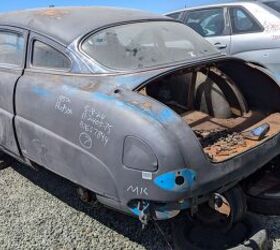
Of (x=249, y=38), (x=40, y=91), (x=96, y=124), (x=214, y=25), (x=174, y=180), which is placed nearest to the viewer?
(x=174, y=180)

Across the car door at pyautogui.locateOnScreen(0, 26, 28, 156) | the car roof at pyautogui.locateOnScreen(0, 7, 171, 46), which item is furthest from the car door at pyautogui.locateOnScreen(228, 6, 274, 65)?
the car door at pyautogui.locateOnScreen(0, 26, 28, 156)

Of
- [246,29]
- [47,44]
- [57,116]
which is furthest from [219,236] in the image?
[246,29]

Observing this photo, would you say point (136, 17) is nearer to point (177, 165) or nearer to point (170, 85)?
point (170, 85)

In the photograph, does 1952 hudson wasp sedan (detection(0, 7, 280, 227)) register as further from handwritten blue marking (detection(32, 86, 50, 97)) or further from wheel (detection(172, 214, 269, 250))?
wheel (detection(172, 214, 269, 250))

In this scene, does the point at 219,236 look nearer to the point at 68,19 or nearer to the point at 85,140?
the point at 85,140

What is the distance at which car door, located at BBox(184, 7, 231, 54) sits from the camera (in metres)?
6.77

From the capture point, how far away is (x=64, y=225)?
3.60 meters

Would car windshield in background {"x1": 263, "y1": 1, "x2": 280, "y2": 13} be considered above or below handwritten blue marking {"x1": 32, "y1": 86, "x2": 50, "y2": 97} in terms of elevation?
below

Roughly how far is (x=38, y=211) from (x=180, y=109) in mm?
1419

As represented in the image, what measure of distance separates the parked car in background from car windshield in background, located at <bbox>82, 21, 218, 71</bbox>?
2.19m

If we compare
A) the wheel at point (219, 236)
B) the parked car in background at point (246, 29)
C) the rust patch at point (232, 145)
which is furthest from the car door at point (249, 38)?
the wheel at point (219, 236)

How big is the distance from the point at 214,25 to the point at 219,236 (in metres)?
4.37

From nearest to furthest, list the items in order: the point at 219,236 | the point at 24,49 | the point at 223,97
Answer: the point at 219,236 < the point at 223,97 < the point at 24,49

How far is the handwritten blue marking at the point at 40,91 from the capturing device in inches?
136
